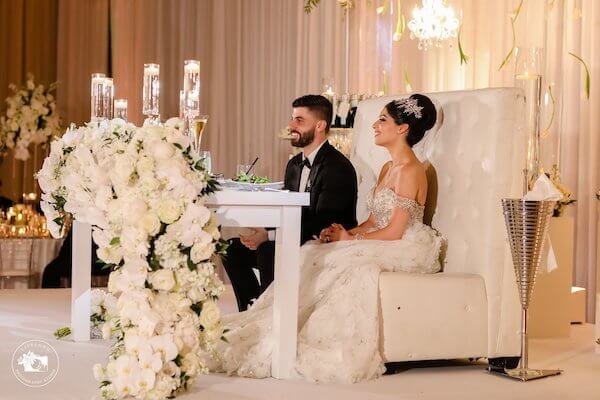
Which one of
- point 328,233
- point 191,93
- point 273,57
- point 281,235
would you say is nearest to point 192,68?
point 191,93

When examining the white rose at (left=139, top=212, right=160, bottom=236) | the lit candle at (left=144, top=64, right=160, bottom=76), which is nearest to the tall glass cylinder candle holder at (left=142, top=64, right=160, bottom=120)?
the lit candle at (left=144, top=64, right=160, bottom=76)

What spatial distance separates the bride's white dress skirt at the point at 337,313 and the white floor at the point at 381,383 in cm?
8

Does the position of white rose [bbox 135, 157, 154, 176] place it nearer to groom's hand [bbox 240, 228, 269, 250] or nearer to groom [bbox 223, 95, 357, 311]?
groom [bbox 223, 95, 357, 311]

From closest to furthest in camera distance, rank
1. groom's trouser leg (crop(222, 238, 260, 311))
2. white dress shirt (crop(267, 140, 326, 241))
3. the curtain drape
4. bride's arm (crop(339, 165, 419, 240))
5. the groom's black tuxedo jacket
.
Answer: bride's arm (crop(339, 165, 419, 240))
the groom's black tuxedo jacket
white dress shirt (crop(267, 140, 326, 241))
groom's trouser leg (crop(222, 238, 260, 311))
the curtain drape

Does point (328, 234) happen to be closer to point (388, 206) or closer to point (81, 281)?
point (388, 206)

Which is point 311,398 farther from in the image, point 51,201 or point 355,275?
point 51,201

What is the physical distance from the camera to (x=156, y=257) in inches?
134

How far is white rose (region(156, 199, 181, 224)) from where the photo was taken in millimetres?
3332

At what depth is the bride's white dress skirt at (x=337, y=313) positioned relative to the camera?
388 centimetres

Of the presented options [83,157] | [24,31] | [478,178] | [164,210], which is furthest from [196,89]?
[24,31]

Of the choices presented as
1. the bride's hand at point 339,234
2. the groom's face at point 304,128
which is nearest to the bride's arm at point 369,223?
the bride's hand at point 339,234

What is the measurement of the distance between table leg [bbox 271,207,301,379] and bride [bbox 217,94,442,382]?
0.06m

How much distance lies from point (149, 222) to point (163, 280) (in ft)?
0.69

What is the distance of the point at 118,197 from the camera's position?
3.42m
